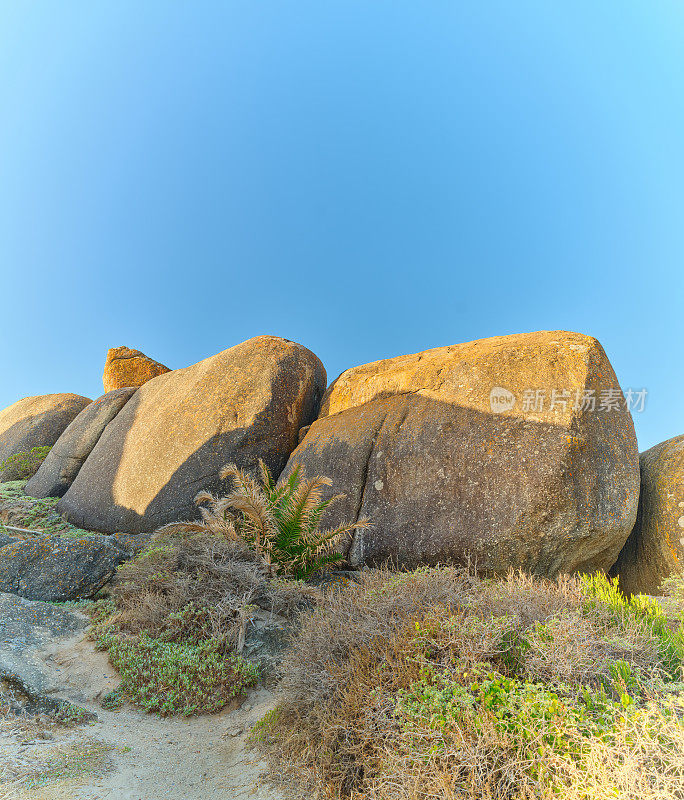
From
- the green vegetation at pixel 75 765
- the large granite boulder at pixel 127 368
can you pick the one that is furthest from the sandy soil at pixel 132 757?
the large granite boulder at pixel 127 368

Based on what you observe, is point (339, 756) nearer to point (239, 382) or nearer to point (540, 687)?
point (540, 687)

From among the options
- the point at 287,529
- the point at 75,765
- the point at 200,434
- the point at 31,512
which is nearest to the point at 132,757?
the point at 75,765

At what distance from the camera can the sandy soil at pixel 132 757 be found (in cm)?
280

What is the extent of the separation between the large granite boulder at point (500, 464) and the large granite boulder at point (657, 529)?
0.42 meters

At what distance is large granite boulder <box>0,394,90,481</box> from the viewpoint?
42.3ft

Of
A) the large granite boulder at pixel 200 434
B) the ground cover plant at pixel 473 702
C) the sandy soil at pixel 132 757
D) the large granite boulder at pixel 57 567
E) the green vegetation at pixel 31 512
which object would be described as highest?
the large granite boulder at pixel 200 434

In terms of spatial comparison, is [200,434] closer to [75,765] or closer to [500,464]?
[500,464]

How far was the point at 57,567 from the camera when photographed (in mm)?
5832

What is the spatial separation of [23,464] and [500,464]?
11.8 meters

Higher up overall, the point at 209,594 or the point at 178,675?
the point at 209,594

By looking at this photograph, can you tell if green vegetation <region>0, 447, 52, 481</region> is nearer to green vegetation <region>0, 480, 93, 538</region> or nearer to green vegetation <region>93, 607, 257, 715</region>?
green vegetation <region>0, 480, 93, 538</region>

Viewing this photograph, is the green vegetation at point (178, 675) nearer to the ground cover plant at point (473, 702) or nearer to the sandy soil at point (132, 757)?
the sandy soil at point (132, 757)

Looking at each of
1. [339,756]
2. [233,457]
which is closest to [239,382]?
[233,457]

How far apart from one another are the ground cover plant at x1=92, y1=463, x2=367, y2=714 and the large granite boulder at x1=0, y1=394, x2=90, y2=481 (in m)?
8.47
